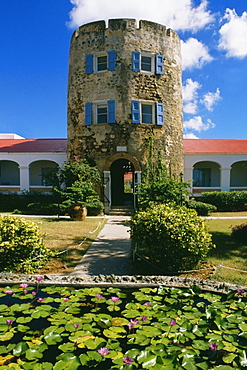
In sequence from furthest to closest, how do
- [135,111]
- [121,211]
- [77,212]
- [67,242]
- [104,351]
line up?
[121,211]
[135,111]
[77,212]
[67,242]
[104,351]

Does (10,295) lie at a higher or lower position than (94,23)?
lower

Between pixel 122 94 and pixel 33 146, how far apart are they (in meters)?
9.30

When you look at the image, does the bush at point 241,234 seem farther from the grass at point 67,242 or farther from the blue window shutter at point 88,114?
the blue window shutter at point 88,114

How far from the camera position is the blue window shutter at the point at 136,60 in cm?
1518

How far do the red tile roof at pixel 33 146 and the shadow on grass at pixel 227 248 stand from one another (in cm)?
1399

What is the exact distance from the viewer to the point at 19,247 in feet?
17.6

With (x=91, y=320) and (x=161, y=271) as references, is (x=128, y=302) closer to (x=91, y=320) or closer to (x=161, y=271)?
(x=91, y=320)

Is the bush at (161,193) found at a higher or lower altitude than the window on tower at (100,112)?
lower

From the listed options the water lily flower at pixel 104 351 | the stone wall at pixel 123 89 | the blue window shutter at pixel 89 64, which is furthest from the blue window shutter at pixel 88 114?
the water lily flower at pixel 104 351

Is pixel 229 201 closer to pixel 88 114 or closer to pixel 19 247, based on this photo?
pixel 88 114

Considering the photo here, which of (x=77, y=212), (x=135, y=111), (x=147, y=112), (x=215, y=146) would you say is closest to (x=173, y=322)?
(x=77, y=212)

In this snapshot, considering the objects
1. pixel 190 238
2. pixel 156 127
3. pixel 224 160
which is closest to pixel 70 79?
pixel 156 127

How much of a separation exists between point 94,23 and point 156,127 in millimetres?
7146

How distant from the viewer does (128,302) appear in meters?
3.88
